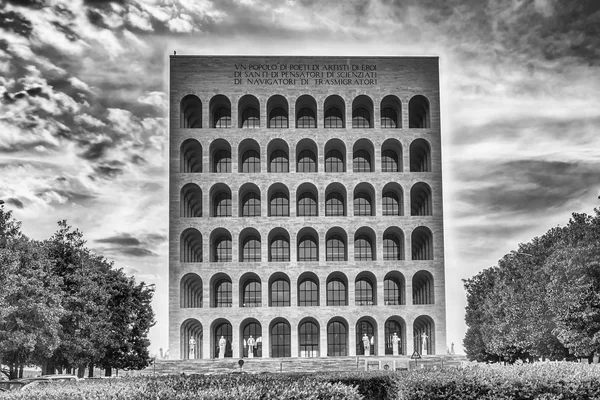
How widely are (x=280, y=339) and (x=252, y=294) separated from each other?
5.80 meters

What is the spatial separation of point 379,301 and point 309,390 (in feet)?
222

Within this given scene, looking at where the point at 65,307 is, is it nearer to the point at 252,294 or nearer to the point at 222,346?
the point at 222,346

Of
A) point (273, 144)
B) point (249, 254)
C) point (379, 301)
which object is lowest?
point (379, 301)

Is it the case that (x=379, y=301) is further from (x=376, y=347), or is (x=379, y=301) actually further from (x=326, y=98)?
(x=326, y=98)

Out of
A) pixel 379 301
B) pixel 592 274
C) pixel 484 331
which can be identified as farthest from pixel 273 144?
pixel 592 274

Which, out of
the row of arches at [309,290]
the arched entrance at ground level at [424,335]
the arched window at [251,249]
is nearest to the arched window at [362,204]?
the row of arches at [309,290]

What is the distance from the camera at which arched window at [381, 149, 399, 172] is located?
91.9m

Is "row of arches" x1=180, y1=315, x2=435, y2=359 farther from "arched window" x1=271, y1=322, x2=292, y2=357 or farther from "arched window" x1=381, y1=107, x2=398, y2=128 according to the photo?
"arched window" x1=381, y1=107, x2=398, y2=128

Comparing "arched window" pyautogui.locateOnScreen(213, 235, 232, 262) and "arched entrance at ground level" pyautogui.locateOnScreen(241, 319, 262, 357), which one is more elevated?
"arched window" pyautogui.locateOnScreen(213, 235, 232, 262)

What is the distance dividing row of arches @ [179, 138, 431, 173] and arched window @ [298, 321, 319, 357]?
55.5 ft

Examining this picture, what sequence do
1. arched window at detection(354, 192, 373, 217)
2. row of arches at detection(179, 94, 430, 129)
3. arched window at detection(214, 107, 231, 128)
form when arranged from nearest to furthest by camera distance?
1. row of arches at detection(179, 94, 430, 129)
2. arched window at detection(354, 192, 373, 217)
3. arched window at detection(214, 107, 231, 128)

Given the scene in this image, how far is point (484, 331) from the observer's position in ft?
217

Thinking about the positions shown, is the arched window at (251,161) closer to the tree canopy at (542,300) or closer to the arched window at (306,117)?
the arched window at (306,117)

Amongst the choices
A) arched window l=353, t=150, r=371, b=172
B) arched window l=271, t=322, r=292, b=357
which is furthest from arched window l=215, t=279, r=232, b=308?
arched window l=353, t=150, r=371, b=172
